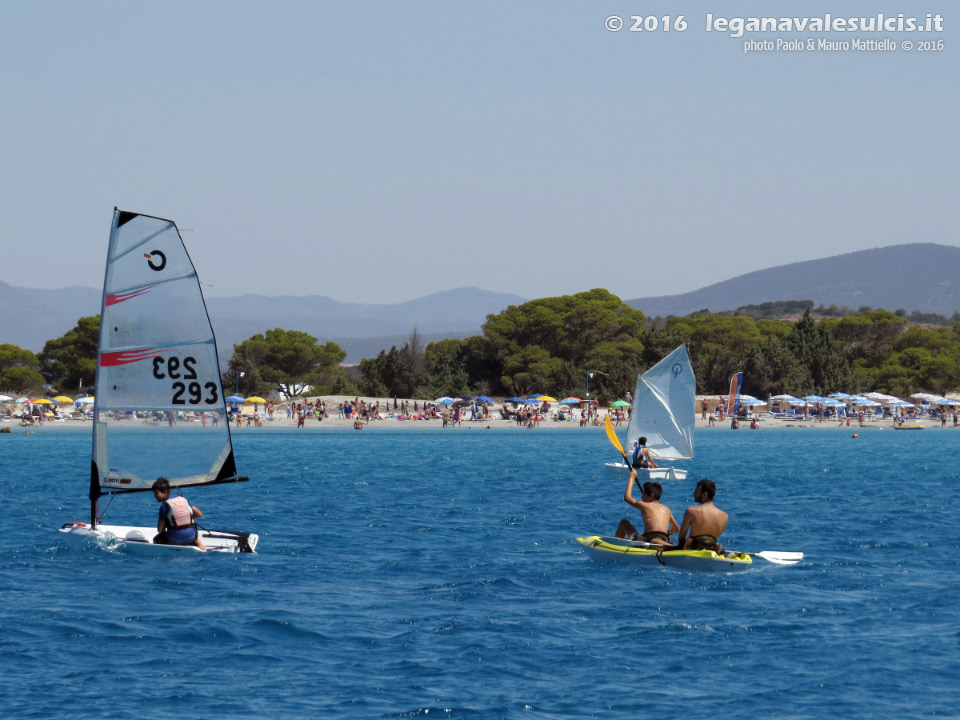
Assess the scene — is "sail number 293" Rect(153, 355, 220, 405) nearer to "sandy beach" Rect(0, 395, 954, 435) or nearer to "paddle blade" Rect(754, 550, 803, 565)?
"paddle blade" Rect(754, 550, 803, 565)

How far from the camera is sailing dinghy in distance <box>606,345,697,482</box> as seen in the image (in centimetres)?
4053

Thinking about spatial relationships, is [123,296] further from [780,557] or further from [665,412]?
[665,412]

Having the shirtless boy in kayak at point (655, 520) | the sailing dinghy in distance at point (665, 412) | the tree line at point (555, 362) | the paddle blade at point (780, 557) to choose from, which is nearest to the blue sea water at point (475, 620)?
the paddle blade at point (780, 557)

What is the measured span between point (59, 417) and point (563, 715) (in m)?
85.6

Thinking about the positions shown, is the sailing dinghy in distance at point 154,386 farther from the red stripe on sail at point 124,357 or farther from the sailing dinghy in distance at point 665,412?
the sailing dinghy in distance at point 665,412

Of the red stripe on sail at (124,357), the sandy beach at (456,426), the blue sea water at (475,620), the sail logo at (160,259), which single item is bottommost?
the blue sea water at (475,620)

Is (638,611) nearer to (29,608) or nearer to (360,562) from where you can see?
(360,562)

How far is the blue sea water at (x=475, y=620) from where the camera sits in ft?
40.2

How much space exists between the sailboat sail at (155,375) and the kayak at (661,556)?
23.0 feet

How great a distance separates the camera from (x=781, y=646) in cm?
1439

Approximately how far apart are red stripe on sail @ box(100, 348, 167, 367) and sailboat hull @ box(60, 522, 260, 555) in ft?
10.3

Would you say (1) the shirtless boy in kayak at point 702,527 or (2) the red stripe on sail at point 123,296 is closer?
(1) the shirtless boy in kayak at point 702,527

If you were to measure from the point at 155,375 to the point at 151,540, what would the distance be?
3015mm

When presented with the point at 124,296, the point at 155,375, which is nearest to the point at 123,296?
the point at 124,296
